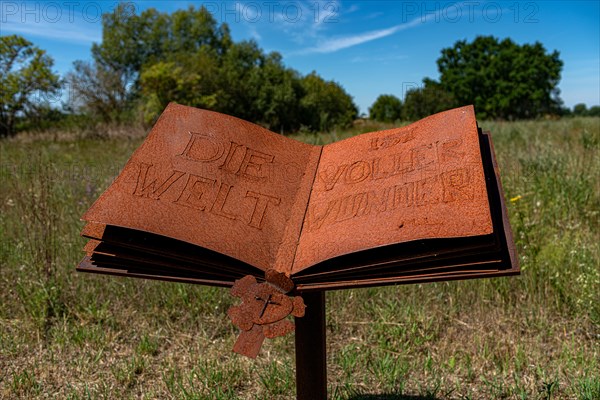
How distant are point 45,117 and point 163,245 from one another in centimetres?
2265

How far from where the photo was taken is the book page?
1324mm

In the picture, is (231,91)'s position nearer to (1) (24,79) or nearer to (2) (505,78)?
(1) (24,79)

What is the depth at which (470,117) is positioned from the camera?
158 centimetres

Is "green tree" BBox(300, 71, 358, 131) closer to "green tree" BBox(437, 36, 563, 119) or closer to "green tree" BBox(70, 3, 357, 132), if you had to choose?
"green tree" BBox(70, 3, 357, 132)

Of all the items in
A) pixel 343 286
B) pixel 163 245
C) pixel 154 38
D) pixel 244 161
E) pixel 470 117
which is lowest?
pixel 343 286

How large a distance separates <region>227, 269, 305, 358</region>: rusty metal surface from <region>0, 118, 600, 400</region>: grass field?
1414 mm

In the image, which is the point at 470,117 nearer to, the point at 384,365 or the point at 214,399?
the point at 384,365

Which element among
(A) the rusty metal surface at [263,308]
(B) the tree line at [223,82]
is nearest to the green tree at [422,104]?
(B) the tree line at [223,82]

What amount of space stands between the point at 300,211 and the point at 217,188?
0.81ft

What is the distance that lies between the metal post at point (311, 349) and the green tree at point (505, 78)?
4916 centimetres

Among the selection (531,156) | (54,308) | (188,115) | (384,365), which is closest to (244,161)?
(188,115)

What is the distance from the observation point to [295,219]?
4.83ft

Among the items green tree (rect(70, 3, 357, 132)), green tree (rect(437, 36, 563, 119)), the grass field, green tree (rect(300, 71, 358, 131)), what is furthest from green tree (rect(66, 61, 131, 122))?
green tree (rect(437, 36, 563, 119))

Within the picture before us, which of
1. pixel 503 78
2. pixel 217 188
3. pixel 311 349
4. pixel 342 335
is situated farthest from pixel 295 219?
pixel 503 78
